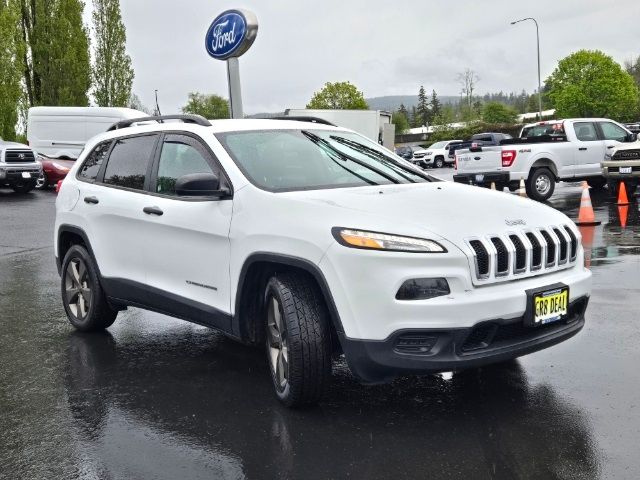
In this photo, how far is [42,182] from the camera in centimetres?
2477

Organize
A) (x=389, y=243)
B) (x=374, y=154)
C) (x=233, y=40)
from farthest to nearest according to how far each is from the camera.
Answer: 1. (x=233, y=40)
2. (x=374, y=154)
3. (x=389, y=243)

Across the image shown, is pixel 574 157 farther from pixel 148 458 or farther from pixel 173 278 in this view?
pixel 148 458

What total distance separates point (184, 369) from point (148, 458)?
1540 mm

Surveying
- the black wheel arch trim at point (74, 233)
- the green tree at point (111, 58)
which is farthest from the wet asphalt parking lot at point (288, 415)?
the green tree at point (111, 58)

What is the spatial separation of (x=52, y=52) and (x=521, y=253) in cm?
4529

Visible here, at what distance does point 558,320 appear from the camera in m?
4.26

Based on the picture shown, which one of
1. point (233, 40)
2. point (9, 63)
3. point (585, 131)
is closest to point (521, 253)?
point (233, 40)

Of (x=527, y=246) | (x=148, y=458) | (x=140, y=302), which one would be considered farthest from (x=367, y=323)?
(x=140, y=302)

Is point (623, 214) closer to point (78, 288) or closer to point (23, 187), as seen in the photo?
point (78, 288)

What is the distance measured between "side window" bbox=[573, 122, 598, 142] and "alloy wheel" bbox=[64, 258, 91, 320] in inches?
564

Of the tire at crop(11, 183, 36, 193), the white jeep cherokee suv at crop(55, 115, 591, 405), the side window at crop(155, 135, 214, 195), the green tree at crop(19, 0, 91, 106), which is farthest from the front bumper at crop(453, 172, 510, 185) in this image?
the green tree at crop(19, 0, 91, 106)

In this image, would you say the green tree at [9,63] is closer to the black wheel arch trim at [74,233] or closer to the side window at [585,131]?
the side window at [585,131]

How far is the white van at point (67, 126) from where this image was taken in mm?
28453

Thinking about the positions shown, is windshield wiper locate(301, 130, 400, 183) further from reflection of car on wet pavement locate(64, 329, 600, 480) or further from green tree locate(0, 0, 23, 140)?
green tree locate(0, 0, 23, 140)
